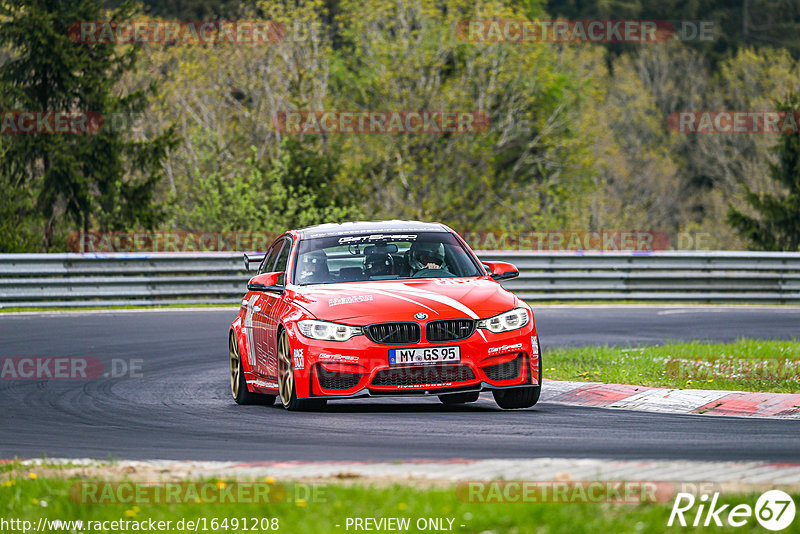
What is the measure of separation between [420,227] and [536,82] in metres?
34.6

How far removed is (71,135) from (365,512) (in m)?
28.1

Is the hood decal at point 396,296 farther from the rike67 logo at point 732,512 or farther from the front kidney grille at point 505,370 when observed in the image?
the rike67 logo at point 732,512

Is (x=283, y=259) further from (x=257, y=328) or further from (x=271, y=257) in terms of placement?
(x=257, y=328)

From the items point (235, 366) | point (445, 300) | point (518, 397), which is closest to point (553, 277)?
point (235, 366)

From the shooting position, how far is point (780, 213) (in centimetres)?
3872

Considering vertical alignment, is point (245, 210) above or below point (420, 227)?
below

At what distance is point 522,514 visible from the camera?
579 centimetres

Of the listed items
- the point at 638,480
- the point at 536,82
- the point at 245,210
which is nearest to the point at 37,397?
the point at 638,480

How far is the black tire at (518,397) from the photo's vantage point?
11.0 m

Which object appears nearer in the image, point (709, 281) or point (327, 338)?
point (327, 338)

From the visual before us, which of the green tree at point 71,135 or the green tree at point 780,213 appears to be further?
the green tree at point 780,213

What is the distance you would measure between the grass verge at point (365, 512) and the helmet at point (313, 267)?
492cm

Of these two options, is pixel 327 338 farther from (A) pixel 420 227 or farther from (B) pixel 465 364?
(A) pixel 420 227

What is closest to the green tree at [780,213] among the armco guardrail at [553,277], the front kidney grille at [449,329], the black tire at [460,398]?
the armco guardrail at [553,277]
